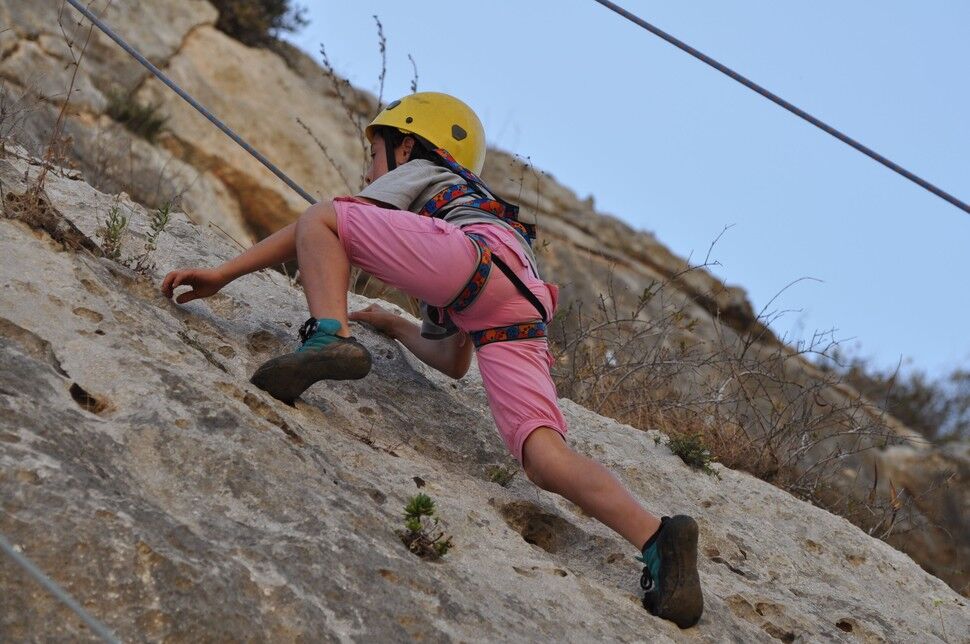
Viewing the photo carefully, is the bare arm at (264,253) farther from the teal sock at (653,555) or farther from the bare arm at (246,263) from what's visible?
the teal sock at (653,555)

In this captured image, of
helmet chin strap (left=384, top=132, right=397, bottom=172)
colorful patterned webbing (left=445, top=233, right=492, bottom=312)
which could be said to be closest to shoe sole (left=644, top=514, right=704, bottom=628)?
→ colorful patterned webbing (left=445, top=233, right=492, bottom=312)

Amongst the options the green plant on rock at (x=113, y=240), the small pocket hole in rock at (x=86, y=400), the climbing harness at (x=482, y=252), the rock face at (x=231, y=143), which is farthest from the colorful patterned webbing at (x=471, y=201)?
the rock face at (x=231, y=143)

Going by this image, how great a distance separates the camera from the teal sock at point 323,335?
3.09 m

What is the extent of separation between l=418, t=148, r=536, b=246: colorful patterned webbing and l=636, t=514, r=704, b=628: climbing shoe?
106 centimetres

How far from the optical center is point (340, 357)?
10.1ft

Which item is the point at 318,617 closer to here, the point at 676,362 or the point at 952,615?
the point at 952,615

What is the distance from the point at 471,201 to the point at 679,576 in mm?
1274

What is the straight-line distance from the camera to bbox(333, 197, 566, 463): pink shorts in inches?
128

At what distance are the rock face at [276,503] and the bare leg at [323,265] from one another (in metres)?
0.29

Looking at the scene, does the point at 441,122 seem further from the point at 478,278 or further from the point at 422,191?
the point at 478,278

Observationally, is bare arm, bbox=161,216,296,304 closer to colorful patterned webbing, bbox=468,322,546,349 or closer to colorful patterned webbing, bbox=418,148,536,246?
colorful patterned webbing, bbox=418,148,536,246

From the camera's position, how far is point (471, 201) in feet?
11.7

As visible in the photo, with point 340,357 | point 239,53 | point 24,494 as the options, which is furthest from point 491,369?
point 239,53

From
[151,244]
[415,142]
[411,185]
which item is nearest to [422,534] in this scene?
[411,185]
